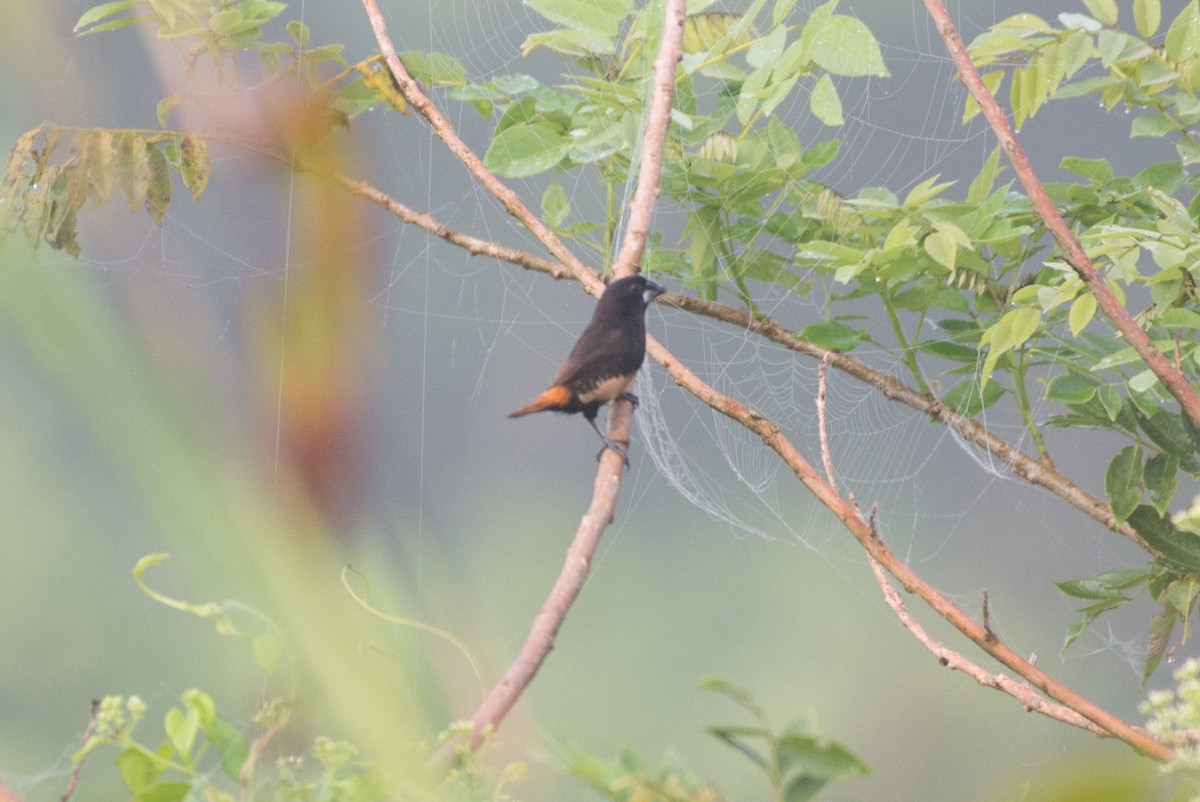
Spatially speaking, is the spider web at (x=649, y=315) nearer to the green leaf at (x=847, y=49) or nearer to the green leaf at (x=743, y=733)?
the green leaf at (x=847, y=49)

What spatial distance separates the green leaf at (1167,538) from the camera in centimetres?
59

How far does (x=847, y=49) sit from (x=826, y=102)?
0.03 metres

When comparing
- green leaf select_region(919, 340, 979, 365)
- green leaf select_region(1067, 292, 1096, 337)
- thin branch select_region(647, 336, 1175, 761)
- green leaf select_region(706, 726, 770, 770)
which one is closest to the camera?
green leaf select_region(706, 726, 770, 770)

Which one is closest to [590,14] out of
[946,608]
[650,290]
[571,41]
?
[571,41]

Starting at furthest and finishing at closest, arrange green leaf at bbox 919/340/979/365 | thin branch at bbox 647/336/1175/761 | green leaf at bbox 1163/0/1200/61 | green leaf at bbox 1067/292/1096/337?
green leaf at bbox 919/340/979/365
green leaf at bbox 1163/0/1200/61
green leaf at bbox 1067/292/1096/337
thin branch at bbox 647/336/1175/761

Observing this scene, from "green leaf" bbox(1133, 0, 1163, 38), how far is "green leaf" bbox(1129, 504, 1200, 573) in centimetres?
26

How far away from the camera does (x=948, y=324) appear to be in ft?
2.30

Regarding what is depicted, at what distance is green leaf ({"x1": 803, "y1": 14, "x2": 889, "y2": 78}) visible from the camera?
0.58 metres

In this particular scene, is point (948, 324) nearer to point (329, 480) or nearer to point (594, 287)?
point (594, 287)

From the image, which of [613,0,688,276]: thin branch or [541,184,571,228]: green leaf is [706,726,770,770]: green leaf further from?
[541,184,571,228]: green leaf

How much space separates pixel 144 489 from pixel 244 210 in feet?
0.65

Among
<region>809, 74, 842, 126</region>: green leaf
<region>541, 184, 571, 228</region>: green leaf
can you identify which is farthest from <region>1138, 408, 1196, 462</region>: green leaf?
<region>541, 184, 571, 228</region>: green leaf

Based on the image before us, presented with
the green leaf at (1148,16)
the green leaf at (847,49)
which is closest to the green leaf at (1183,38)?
the green leaf at (1148,16)

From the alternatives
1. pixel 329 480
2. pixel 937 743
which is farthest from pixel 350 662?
pixel 937 743
